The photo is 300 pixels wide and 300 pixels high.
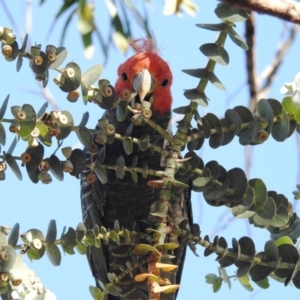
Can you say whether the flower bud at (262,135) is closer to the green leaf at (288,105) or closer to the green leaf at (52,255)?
the green leaf at (288,105)

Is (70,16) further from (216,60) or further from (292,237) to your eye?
(292,237)

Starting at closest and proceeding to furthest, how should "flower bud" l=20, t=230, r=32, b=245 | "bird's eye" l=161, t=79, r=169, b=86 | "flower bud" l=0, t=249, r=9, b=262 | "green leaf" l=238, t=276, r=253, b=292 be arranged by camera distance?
"flower bud" l=0, t=249, r=9, b=262, "flower bud" l=20, t=230, r=32, b=245, "green leaf" l=238, t=276, r=253, b=292, "bird's eye" l=161, t=79, r=169, b=86

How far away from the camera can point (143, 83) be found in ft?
8.07

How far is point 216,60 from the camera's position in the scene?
4.79 ft

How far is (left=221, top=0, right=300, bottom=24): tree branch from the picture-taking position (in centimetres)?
102

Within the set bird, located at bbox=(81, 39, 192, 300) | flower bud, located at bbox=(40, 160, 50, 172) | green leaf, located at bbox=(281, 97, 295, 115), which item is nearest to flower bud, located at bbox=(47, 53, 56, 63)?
flower bud, located at bbox=(40, 160, 50, 172)

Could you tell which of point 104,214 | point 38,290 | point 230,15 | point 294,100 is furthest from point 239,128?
point 104,214

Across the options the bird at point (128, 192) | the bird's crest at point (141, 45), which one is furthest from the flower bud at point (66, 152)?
the bird's crest at point (141, 45)

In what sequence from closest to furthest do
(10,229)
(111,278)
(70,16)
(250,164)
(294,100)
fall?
(10,229) < (294,100) < (111,278) < (70,16) < (250,164)

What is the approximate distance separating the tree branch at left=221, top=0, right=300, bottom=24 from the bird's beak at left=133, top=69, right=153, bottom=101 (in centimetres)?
132

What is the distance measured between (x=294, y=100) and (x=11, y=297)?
0.73m

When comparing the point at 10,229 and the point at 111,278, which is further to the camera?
the point at 111,278

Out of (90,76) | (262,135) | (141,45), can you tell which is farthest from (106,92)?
(141,45)

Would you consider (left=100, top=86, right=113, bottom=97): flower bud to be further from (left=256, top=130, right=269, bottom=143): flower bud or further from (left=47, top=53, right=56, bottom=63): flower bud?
(left=256, top=130, right=269, bottom=143): flower bud
